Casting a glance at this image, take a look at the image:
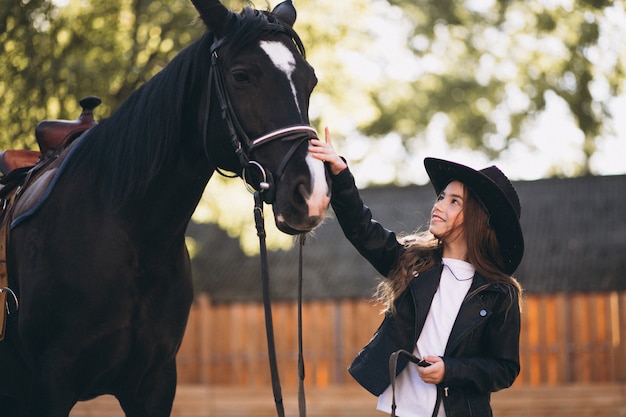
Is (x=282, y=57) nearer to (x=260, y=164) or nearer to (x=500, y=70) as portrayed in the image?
(x=260, y=164)

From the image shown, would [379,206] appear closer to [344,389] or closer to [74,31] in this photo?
[344,389]

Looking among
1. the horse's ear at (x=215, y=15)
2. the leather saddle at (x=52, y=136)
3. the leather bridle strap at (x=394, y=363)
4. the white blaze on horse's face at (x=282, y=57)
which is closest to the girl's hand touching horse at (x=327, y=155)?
the white blaze on horse's face at (x=282, y=57)

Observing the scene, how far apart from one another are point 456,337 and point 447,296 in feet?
0.69

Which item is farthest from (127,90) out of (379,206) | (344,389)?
(379,206)

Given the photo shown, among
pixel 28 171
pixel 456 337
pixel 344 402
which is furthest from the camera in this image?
pixel 344 402

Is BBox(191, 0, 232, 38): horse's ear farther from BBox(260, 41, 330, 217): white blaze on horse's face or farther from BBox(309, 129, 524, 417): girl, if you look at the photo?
BBox(309, 129, 524, 417): girl

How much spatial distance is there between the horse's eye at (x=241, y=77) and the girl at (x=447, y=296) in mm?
390

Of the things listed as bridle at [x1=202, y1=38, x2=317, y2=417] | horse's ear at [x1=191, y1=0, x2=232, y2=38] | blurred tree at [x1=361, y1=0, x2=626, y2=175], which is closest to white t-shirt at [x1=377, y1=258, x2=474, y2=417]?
bridle at [x1=202, y1=38, x2=317, y2=417]

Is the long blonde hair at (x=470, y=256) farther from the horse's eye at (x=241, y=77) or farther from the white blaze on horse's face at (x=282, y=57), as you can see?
the horse's eye at (x=241, y=77)

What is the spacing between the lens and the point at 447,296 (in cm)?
370

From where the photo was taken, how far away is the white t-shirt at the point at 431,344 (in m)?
3.59

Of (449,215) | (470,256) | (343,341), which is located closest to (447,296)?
(470,256)

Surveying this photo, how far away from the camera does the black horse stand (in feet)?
11.4

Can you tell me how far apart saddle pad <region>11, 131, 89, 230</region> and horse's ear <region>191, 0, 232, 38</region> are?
0.89m
